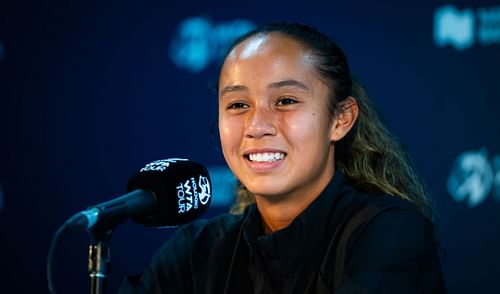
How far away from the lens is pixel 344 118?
1809 mm

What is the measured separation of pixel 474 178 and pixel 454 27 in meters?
0.51

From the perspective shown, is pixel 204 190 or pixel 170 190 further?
pixel 204 190

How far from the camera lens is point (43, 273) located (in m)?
3.25

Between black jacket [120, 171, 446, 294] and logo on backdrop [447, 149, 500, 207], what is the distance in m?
0.96

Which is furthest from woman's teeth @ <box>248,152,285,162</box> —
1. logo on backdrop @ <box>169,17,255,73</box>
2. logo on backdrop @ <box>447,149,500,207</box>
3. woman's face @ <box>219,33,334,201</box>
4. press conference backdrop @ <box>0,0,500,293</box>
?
A: logo on backdrop @ <box>169,17,255,73</box>

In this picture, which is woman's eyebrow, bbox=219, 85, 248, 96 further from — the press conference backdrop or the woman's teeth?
the press conference backdrop

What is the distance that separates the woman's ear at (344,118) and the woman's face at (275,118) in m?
0.03

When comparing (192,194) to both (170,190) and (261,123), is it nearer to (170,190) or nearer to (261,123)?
(170,190)

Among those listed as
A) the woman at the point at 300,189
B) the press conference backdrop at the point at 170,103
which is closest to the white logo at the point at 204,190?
the woman at the point at 300,189

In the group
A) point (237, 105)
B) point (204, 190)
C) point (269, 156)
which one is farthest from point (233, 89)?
point (204, 190)

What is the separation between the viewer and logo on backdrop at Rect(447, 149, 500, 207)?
2.60m

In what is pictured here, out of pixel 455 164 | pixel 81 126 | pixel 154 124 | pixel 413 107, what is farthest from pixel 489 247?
pixel 81 126

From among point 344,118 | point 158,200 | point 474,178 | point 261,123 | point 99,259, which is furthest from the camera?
point 474,178

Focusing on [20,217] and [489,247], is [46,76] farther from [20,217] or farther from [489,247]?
[489,247]
